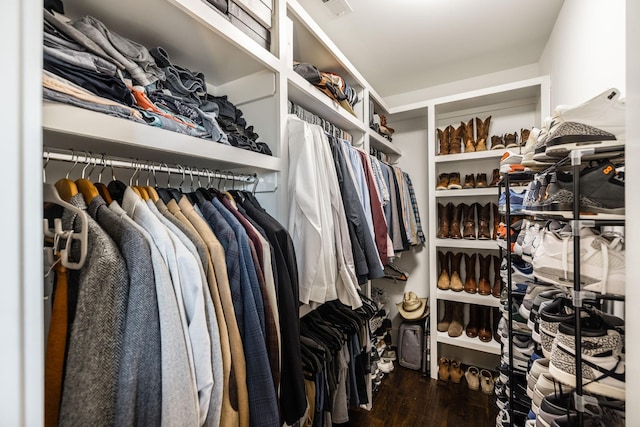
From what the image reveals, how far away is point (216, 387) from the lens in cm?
66

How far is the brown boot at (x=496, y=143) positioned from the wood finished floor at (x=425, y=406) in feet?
5.75

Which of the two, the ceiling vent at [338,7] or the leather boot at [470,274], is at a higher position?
the ceiling vent at [338,7]

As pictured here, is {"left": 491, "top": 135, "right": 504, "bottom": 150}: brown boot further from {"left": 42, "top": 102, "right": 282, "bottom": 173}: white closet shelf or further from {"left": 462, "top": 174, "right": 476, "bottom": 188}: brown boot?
{"left": 42, "top": 102, "right": 282, "bottom": 173}: white closet shelf

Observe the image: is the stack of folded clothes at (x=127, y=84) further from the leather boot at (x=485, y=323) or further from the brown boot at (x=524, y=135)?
the leather boot at (x=485, y=323)

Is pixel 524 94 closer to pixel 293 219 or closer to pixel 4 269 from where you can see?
pixel 293 219

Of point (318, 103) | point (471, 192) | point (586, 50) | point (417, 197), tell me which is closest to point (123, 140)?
point (318, 103)

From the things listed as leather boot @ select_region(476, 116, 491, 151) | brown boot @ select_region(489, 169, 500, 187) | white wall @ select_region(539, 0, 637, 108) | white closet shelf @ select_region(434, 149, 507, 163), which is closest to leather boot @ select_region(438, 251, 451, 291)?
brown boot @ select_region(489, 169, 500, 187)

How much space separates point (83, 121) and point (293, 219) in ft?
2.24

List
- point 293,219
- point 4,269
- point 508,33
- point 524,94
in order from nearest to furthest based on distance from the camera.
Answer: point 4,269
point 293,219
point 508,33
point 524,94

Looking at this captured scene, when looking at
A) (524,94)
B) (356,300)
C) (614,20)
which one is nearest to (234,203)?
(356,300)

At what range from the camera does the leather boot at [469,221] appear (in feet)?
6.98

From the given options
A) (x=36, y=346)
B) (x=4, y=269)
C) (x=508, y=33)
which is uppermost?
(x=508, y=33)

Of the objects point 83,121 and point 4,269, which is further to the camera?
point 83,121

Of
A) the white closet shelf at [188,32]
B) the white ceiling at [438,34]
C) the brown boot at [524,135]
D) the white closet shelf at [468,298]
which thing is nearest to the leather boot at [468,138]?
the brown boot at [524,135]
